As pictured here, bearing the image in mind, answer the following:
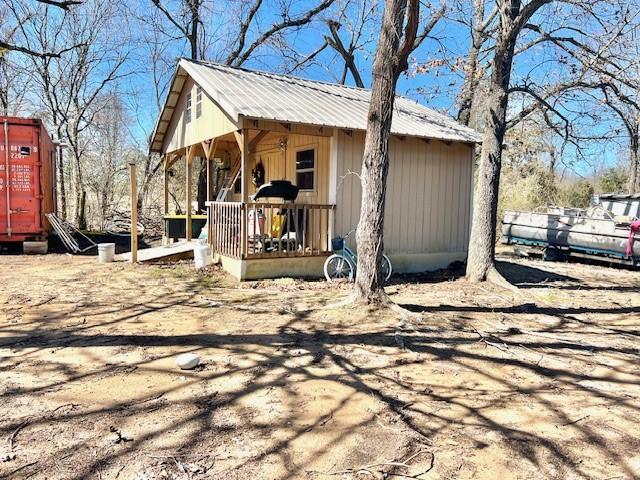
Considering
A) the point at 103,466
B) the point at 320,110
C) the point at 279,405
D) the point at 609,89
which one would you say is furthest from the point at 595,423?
the point at 609,89

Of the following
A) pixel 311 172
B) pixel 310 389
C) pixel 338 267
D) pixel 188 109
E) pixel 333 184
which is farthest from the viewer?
pixel 188 109

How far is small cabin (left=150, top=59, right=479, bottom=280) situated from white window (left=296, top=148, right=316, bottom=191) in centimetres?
2

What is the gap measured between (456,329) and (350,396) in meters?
2.36

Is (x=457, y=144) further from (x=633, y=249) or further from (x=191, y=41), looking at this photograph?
(x=191, y=41)

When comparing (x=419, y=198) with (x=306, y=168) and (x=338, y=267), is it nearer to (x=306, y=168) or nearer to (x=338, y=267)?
(x=306, y=168)

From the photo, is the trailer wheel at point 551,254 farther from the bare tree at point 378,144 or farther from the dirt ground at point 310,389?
the bare tree at point 378,144

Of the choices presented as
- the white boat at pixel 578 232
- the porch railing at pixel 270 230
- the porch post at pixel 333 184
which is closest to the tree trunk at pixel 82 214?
the porch railing at pixel 270 230

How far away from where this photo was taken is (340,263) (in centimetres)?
838

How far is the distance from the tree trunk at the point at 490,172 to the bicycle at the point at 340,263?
5.45 ft

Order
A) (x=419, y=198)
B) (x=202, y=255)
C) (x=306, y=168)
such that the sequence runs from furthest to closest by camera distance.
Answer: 1. (x=306, y=168)
2. (x=419, y=198)
3. (x=202, y=255)

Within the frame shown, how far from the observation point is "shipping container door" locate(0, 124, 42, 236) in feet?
34.3

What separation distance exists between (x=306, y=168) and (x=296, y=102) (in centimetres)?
161

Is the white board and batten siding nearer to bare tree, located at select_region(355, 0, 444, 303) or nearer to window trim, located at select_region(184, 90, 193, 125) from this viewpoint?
bare tree, located at select_region(355, 0, 444, 303)

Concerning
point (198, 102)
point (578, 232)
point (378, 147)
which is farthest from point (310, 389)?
point (578, 232)
